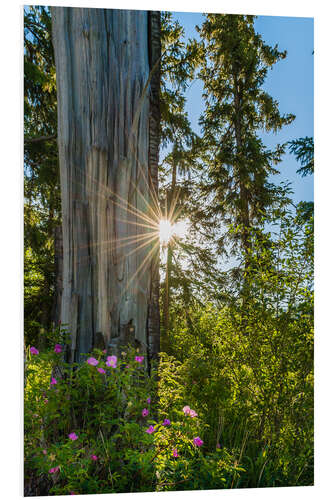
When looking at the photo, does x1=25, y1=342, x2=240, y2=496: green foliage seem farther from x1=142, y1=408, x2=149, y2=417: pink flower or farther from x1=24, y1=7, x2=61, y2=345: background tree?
x1=24, y1=7, x2=61, y2=345: background tree

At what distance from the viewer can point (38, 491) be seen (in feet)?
5.63

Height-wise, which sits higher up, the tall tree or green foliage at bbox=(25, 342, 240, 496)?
the tall tree

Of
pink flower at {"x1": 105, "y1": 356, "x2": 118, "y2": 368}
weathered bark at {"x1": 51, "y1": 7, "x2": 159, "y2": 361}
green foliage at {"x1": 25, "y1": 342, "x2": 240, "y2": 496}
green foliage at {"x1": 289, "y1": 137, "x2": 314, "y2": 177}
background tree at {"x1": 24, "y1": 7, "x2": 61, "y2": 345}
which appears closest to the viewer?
green foliage at {"x1": 25, "y1": 342, "x2": 240, "y2": 496}

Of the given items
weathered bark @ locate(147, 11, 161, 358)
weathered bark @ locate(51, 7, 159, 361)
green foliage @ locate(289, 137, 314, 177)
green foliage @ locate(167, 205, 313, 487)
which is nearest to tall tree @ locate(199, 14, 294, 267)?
green foliage @ locate(289, 137, 314, 177)

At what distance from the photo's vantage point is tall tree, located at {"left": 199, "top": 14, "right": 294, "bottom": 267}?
2.29 m

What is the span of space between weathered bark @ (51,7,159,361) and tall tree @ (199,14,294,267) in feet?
1.94

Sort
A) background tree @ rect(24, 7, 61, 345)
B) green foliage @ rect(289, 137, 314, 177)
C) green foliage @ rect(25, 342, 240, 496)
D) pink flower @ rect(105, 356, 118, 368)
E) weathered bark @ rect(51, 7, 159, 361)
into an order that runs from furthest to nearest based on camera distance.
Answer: green foliage @ rect(289, 137, 314, 177), background tree @ rect(24, 7, 61, 345), weathered bark @ rect(51, 7, 159, 361), pink flower @ rect(105, 356, 118, 368), green foliage @ rect(25, 342, 240, 496)

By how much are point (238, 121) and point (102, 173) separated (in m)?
1.35

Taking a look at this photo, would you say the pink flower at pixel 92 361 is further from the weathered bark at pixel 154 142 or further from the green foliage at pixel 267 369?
the green foliage at pixel 267 369

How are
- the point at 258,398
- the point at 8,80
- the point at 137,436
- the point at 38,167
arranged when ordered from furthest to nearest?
1. the point at 38,167
2. the point at 258,398
3. the point at 8,80
4. the point at 137,436

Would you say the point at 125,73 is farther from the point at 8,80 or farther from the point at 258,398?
the point at 258,398

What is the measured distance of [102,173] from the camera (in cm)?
193
